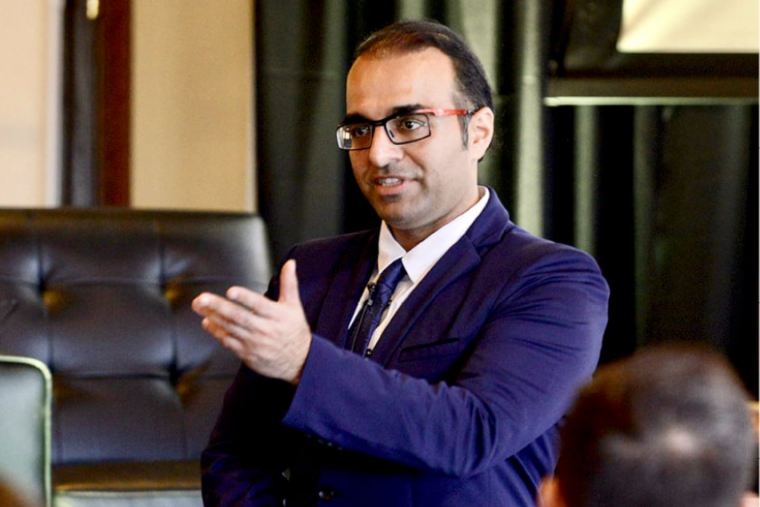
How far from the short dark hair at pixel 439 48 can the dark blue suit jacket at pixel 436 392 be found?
15 cm

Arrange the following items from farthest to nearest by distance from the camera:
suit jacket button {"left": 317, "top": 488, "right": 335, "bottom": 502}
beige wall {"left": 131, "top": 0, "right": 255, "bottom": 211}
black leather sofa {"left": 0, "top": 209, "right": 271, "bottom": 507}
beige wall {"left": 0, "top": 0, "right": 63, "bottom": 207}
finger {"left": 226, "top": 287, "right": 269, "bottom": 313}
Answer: beige wall {"left": 0, "top": 0, "right": 63, "bottom": 207}
beige wall {"left": 131, "top": 0, "right": 255, "bottom": 211}
black leather sofa {"left": 0, "top": 209, "right": 271, "bottom": 507}
suit jacket button {"left": 317, "top": 488, "right": 335, "bottom": 502}
finger {"left": 226, "top": 287, "right": 269, "bottom": 313}

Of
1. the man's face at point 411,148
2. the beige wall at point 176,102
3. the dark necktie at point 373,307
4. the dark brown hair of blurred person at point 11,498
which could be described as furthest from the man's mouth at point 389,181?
the beige wall at point 176,102

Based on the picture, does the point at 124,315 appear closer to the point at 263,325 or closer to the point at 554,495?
the point at 263,325

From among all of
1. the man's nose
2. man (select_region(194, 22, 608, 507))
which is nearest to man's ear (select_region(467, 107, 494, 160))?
man (select_region(194, 22, 608, 507))

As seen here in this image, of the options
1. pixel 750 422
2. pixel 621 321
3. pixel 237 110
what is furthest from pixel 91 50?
pixel 750 422

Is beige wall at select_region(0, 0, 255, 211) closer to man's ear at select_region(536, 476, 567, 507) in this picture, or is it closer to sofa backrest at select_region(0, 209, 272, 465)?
sofa backrest at select_region(0, 209, 272, 465)

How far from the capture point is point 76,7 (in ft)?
11.0

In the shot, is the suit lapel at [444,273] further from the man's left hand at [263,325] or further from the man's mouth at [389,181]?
the man's left hand at [263,325]

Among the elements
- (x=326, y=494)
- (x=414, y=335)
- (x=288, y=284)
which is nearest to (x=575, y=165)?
(x=414, y=335)

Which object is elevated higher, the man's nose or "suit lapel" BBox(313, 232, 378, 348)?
the man's nose

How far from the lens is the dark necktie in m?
1.53

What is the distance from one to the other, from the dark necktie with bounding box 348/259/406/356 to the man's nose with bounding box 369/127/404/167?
14 centimetres

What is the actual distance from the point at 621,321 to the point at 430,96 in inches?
44.0

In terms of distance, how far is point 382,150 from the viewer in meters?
1.55
